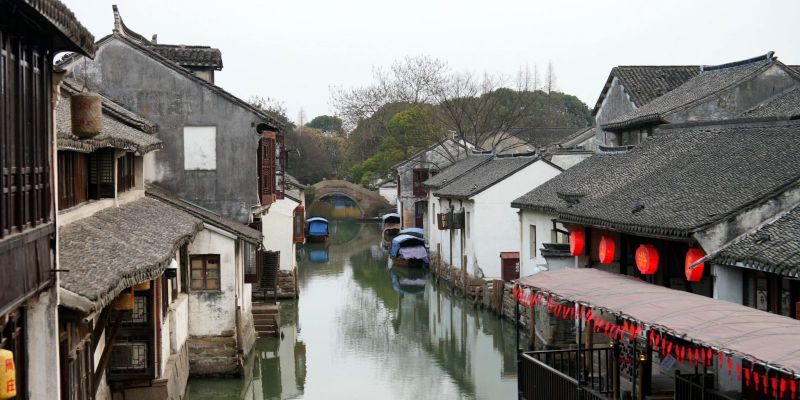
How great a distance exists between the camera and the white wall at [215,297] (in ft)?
67.3

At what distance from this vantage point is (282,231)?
34375 mm

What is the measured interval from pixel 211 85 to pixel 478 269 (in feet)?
48.1

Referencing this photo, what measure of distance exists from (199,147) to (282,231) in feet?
39.0

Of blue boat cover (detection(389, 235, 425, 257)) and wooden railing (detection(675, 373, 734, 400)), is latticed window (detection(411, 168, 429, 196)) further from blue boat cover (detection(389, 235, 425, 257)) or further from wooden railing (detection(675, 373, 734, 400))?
wooden railing (detection(675, 373, 734, 400))

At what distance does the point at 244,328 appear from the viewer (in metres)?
22.6

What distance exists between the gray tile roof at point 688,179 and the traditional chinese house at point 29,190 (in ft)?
28.3

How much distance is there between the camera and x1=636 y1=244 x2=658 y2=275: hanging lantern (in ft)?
49.8

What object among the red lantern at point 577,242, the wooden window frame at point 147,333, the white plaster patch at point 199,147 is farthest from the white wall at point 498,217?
the wooden window frame at point 147,333

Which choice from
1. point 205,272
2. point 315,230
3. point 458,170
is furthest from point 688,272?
point 315,230

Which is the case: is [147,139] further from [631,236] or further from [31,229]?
[31,229]

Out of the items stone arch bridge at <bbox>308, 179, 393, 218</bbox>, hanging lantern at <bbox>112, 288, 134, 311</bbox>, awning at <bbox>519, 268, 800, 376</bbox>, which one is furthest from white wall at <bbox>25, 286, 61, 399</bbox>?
stone arch bridge at <bbox>308, 179, 393, 218</bbox>

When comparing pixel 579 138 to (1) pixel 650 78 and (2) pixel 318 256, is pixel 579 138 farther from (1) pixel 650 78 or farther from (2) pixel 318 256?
(1) pixel 650 78

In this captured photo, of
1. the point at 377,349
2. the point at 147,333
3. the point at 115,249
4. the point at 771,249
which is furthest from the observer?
the point at 377,349

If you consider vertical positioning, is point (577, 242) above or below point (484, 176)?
below
